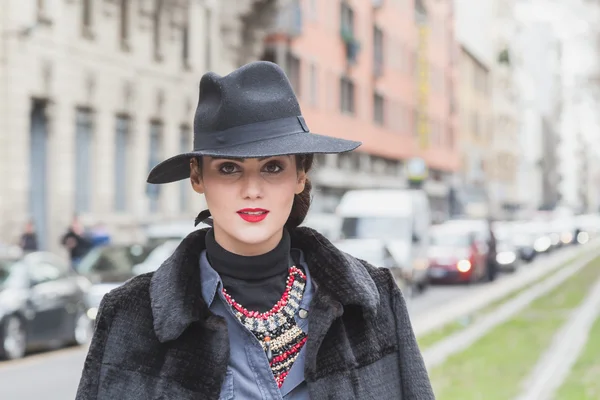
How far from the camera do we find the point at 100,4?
32.5 m

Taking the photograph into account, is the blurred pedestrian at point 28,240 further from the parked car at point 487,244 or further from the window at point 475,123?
the window at point 475,123

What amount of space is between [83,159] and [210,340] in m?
29.5

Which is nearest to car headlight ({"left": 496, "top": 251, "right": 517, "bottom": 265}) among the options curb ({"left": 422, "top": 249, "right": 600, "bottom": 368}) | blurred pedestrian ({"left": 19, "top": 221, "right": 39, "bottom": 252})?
curb ({"left": 422, "top": 249, "right": 600, "bottom": 368})

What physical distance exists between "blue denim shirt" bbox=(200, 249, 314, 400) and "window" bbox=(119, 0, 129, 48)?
3174 cm

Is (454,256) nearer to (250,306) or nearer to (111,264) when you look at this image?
(111,264)

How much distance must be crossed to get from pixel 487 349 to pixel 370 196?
14940mm

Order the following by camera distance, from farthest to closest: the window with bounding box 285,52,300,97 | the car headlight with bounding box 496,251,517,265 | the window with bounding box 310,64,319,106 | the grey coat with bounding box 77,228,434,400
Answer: the window with bounding box 310,64,319,106 < the window with bounding box 285,52,300,97 < the car headlight with bounding box 496,251,517,265 < the grey coat with bounding box 77,228,434,400

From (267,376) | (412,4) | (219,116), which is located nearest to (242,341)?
(267,376)

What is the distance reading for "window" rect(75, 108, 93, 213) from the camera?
3150 cm

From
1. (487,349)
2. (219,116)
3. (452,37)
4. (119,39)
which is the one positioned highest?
(452,37)

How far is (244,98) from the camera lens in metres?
2.98

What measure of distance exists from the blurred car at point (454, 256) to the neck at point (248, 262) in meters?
32.3

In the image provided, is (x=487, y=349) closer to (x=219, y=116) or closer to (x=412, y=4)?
(x=219, y=116)

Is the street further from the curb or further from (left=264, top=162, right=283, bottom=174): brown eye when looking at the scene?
(left=264, top=162, right=283, bottom=174): brown eye
